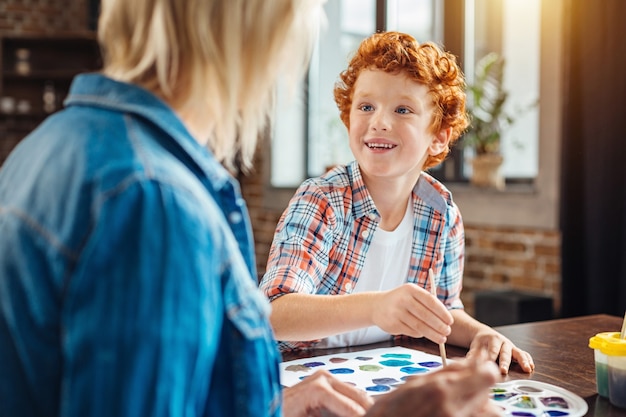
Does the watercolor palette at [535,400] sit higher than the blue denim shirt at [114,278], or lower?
lower

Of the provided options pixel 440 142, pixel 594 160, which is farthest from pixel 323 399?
pixel 594 160

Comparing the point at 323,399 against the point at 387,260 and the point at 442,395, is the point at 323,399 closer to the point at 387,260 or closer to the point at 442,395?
the point at 442,395

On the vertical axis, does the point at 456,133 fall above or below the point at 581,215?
above

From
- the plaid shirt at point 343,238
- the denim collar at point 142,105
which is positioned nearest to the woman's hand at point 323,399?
the denim collar at point 142,105

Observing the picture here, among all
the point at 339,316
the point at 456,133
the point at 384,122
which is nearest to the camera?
the point at 339,316

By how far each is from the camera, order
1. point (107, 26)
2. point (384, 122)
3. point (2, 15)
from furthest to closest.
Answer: point (2, 15), point (384, 122), point (107, 26)

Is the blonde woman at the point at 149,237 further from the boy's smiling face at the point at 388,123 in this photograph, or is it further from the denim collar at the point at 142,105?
the boy's smiling face at the point at 388,123

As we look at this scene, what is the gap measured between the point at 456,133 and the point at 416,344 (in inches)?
24.9

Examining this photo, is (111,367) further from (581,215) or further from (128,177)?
(581,215)

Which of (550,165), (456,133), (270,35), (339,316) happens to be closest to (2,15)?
(550,165)

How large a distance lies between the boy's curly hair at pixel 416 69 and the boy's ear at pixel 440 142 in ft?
0.05

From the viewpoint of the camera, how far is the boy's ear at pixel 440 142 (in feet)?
5.76

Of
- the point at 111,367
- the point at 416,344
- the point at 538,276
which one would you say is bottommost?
the point at 538,276

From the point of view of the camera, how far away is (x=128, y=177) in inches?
22.3
